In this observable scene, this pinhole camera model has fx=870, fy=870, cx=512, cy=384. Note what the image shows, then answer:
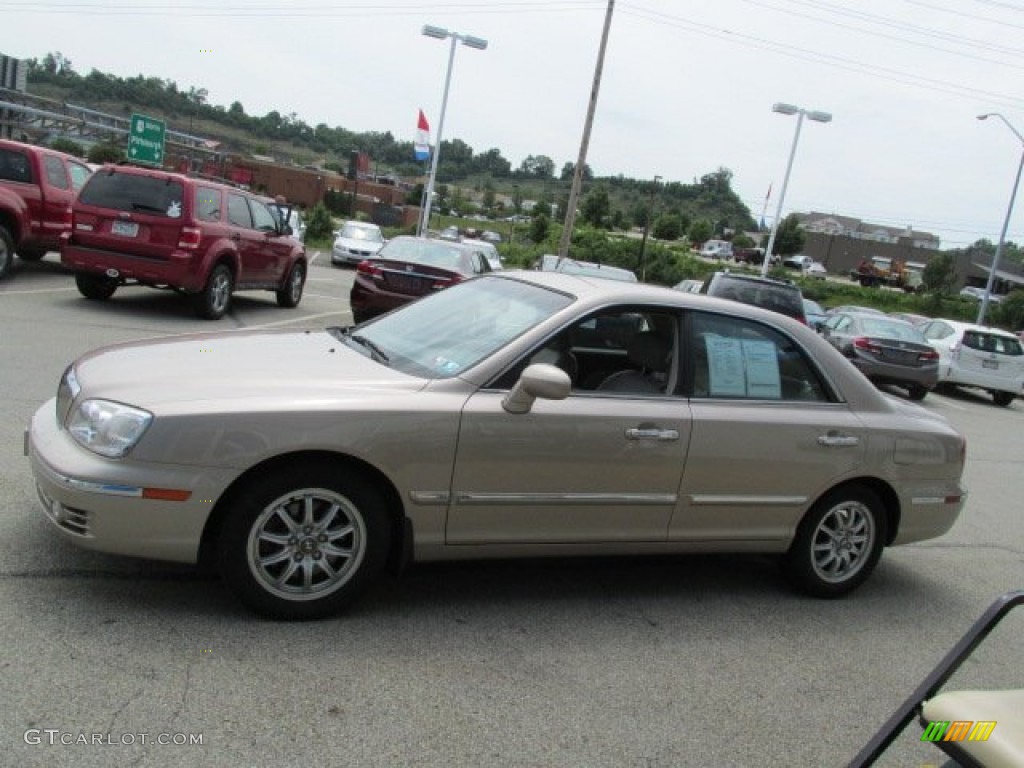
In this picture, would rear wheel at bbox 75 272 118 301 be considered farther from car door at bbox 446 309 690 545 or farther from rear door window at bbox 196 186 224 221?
car door at bbox 446 309 690 545

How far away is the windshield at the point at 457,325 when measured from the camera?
396 centimetres

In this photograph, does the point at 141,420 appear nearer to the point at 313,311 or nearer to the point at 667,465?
the point at 667,465

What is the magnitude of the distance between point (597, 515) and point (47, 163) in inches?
467

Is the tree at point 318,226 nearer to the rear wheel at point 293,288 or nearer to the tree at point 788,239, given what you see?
the rear wheel at point 293,288

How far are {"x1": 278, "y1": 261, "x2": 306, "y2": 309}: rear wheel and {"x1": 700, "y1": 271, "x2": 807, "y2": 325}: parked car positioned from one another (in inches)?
267

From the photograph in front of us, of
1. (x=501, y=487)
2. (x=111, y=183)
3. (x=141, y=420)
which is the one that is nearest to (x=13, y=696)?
(x=141, y=420)

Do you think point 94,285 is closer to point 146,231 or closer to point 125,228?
point 125,228

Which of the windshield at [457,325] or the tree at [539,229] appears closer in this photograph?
the windshield at [457,325]

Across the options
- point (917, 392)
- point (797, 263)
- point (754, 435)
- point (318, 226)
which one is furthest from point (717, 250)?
point (754, 435)

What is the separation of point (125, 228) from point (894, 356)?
12.4 metres

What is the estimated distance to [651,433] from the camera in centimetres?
402

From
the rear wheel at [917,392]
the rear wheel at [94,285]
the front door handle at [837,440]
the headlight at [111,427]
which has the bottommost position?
the rear wheel at [94,285]

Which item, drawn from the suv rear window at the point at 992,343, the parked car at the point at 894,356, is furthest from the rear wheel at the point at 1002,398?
the parked car at the point at 894,356

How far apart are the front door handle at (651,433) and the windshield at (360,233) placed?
80.0 feet
